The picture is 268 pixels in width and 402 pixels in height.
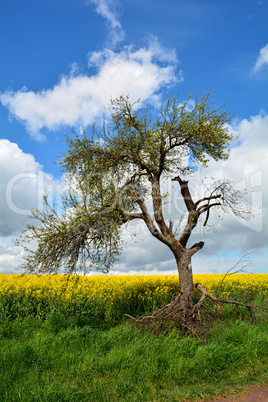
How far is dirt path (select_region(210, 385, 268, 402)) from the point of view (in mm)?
6363

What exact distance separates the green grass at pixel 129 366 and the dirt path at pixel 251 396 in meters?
0.17

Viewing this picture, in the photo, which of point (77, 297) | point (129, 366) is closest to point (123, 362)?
point (129, 366)

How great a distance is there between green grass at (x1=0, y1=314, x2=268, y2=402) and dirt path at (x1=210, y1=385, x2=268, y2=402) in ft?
0.56

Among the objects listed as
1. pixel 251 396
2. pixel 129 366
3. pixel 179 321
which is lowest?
pixel 251 396

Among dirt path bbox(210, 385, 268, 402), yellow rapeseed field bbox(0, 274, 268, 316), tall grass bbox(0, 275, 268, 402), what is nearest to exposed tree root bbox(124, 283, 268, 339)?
tall grass bbox(0, 275, 268, 402)

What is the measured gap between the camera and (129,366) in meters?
7.02

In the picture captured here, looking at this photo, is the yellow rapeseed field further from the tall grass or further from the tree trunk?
the tree trunk

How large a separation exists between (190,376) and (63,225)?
5616 millimetres

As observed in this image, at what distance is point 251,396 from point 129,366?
2.60 m

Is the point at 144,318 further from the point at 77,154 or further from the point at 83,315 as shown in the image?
the point at 77,154

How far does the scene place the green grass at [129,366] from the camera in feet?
20.4

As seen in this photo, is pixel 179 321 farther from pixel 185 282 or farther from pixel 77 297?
pixel 77 297

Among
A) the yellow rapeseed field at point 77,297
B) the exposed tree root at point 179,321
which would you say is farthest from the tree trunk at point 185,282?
the yellow rapeseed field at point 77,297

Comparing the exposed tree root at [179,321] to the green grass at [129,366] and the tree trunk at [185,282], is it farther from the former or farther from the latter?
the green grass at [129,366]
